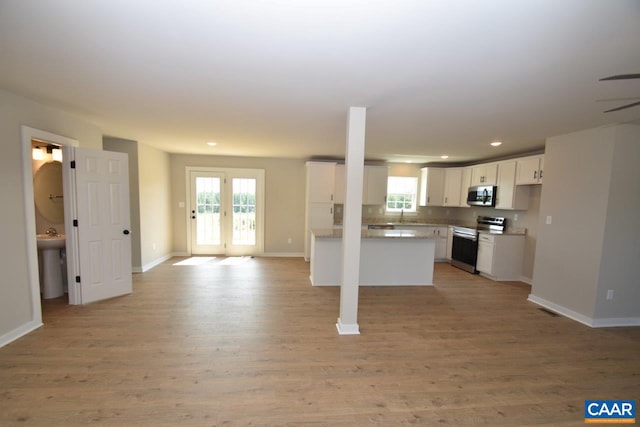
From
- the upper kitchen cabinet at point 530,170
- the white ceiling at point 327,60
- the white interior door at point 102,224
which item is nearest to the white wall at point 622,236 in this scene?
the white ceiling at point 327,60

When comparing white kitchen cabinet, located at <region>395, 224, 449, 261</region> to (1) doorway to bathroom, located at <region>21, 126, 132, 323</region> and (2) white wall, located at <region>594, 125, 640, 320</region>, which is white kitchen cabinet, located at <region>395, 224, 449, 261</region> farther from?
(1) doorway to bathroom, located at <region>21, 126, 132, 323</region>

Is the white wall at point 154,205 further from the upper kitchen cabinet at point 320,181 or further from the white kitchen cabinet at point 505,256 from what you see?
the white kitchen cabinet at point 505,256

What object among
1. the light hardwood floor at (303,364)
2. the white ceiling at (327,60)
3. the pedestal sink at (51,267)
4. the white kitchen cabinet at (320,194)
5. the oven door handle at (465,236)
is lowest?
the light hardwood floor at (303,364)

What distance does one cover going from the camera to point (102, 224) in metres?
3.62

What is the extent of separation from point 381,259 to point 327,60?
3524 millimetres

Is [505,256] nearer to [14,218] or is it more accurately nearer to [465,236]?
[465,236]

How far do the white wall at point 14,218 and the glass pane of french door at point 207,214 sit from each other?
3438mm

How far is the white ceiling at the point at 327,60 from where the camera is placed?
4.37 ft

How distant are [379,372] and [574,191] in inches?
139

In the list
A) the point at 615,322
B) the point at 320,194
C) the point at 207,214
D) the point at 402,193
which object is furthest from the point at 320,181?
the point at 615,322

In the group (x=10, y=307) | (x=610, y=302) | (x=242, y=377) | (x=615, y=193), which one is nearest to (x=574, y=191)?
(x=615, y=193)

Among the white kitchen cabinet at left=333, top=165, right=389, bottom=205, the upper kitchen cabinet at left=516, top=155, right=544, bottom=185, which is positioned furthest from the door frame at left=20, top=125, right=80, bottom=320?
the upper kitchen cabinet at left=516, top=155, right=544, bottom=185

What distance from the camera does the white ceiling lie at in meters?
1.33

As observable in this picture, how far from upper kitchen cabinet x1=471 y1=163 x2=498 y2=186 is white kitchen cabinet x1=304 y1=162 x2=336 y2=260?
3.15 meters
